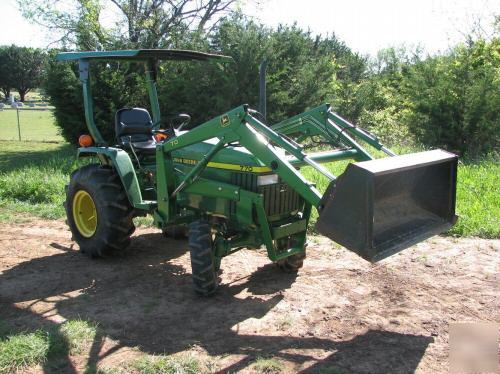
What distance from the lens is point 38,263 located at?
5.36 meters

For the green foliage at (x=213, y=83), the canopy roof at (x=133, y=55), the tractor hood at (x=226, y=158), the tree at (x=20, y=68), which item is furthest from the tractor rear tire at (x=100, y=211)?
the tree at (x=20, y=68)

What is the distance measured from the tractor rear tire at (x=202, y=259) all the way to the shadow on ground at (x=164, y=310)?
13 cm

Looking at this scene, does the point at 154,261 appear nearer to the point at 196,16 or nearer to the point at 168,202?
the point at 168,202

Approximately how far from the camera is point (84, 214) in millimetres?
5730

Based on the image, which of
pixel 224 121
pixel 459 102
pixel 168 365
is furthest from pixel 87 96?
pixel 459 102

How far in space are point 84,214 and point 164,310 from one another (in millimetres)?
2120

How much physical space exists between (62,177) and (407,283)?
6435 mm

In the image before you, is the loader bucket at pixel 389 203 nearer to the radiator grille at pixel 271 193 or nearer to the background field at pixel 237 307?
the background field at pixel 237 307

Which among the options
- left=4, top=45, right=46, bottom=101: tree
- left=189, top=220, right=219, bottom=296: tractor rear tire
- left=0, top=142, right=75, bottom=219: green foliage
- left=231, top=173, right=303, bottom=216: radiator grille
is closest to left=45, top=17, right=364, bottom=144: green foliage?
left=0, top=142, right=75, bottom=219: green foliage

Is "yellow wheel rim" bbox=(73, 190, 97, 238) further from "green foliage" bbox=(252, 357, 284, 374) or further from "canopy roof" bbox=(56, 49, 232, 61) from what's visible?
"green foliage" bbox=(252, 357, 284, 374)

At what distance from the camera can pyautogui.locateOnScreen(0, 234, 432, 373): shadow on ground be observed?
332 cm

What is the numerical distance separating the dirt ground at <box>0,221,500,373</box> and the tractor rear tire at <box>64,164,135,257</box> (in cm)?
23

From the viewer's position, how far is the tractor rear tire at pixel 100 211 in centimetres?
514

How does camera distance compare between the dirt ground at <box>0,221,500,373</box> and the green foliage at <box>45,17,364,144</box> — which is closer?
the dirt ground at <box>0,221,500,373</box>
